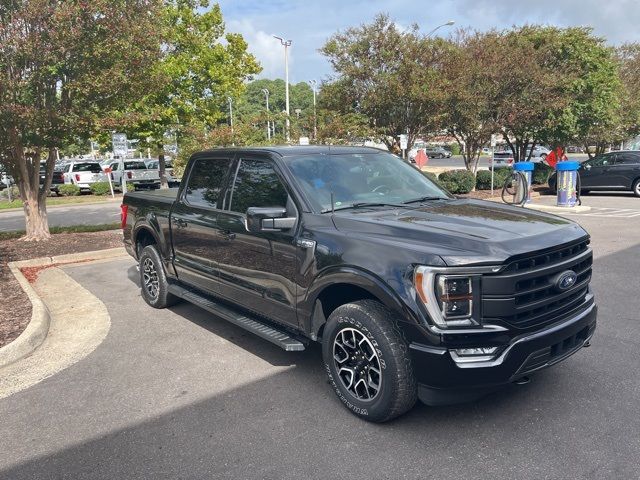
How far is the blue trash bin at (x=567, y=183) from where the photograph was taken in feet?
51.6

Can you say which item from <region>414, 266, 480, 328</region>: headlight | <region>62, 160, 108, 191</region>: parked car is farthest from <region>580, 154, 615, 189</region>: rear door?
<region>62, 160, 108, 191</region>: parked car

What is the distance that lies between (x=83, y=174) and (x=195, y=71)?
10.3m

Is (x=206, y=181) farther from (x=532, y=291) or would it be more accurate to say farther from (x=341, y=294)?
(x=532, y=291)

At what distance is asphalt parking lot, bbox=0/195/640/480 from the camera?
308 centimetres

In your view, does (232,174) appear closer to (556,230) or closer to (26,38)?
(556,230)

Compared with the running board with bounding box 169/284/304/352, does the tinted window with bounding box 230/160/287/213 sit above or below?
above

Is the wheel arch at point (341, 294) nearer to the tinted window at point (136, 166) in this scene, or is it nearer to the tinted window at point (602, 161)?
the tinted window at point (602, 161)

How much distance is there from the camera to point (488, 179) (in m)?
21.5

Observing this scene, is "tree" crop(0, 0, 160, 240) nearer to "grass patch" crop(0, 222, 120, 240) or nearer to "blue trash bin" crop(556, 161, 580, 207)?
"grass patch" crop(0, 222, 120, 240)

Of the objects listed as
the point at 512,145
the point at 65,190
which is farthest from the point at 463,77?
the point at 65,190

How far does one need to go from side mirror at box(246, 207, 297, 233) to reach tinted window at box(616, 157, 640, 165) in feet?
63.9

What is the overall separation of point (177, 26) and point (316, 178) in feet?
64.9

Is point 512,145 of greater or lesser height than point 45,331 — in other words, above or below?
above

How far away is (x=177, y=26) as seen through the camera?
21.5 metres
